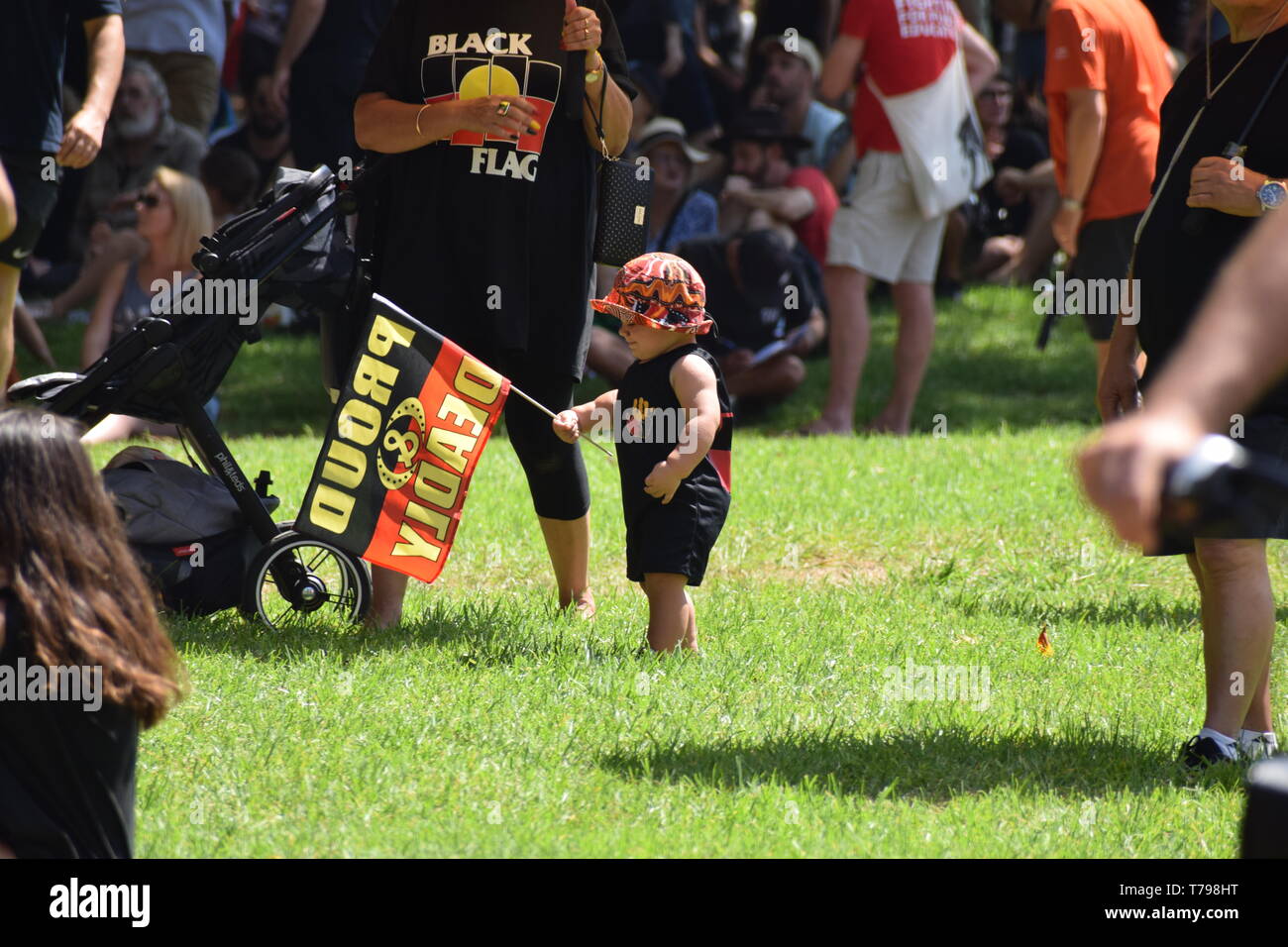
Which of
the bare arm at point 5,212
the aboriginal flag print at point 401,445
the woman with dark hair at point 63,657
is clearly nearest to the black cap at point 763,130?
the aboriginal flag print at point 401,445

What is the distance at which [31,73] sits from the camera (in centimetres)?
588

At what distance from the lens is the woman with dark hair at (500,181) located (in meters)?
5.02

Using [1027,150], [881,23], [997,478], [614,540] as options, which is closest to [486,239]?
[614,540]

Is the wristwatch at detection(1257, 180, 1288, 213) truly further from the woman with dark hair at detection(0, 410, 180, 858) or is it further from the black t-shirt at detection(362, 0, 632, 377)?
the woman with dark hair at detection(0, 410, 180, 858)

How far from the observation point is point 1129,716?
462 cm

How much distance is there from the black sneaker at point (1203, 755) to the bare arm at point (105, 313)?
7.57 meters

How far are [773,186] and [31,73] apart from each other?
650 centimetres

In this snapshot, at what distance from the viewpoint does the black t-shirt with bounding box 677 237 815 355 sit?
34.0 ft

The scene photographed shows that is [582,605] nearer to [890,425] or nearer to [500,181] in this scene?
[500,181]

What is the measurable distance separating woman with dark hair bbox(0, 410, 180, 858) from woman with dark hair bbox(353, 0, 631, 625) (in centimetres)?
224

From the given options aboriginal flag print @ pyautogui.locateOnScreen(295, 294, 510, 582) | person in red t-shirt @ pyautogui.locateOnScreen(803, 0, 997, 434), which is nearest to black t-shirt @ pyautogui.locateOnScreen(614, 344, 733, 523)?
aboriginal flag print @ pyautogui.locateOnScreen(295, 294, 510, 582)

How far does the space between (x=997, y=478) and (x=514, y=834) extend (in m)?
4.90

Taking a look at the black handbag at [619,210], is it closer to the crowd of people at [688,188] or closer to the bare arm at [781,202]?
the crowd of people at [688,188]

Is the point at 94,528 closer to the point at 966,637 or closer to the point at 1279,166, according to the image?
the point at 1279,166
